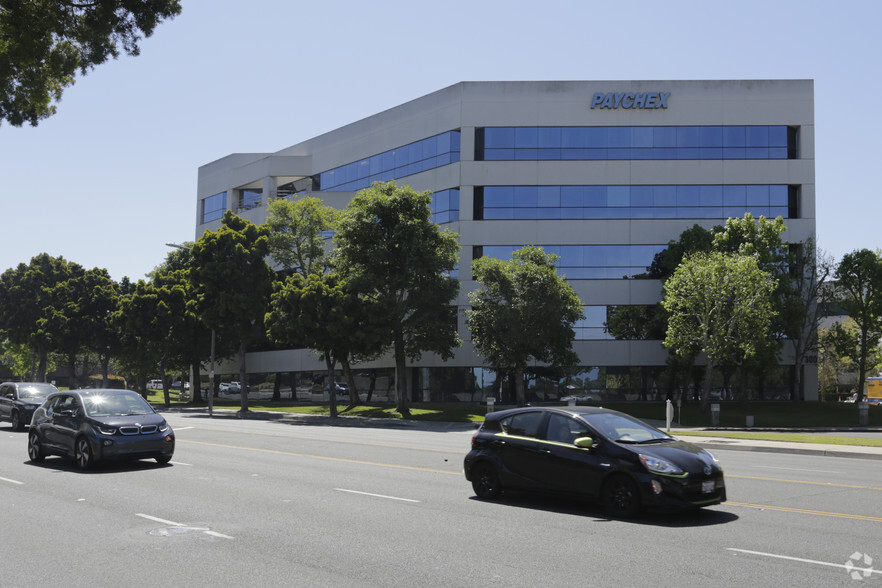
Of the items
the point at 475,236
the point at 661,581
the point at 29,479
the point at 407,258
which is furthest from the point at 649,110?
→ the point at 661,581

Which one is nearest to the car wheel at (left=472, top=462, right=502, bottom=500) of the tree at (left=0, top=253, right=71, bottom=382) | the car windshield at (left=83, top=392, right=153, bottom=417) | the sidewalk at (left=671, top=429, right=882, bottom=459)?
the car windshield at (left=83, top=392, right=153, bottom=417)

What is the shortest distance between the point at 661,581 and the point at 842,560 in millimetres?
2165

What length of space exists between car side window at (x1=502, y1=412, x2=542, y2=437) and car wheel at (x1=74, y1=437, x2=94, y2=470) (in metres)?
8.70

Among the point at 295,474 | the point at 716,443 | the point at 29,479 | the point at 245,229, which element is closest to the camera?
the point at 29,479

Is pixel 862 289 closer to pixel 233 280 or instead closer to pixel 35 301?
pixel 233 280

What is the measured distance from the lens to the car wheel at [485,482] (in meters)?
12.0

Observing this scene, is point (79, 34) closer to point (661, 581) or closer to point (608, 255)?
point (661, 581)

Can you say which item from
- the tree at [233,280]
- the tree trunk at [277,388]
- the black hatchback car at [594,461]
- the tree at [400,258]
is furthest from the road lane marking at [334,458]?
the tree trunk at [277,388]

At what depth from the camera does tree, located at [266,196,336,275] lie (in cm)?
5200

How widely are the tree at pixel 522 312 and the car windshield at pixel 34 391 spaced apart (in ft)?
67.0

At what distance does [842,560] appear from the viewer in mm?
7867

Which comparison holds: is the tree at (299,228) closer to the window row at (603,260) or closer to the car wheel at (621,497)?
the window row at (603,260)

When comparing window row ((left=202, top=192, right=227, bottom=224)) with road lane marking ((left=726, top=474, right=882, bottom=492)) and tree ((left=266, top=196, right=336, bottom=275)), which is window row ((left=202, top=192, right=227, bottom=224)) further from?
Answer: road lane marking ((left=726, top=474, right=882, bottom=492))

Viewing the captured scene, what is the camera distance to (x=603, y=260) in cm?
4872
